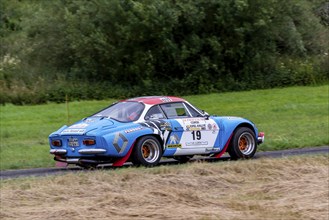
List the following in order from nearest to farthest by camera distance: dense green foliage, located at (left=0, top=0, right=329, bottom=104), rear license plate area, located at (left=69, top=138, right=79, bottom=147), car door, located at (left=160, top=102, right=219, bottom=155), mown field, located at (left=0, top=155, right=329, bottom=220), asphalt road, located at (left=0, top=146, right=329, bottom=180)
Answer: mown field, located at (left=0, top=155, right=329, bottom=220) < rear license plate area, located at (left=69, top=138, right=79, bottom=147) < asphalt road, located at (left=0, top=146, right=329, bottom=180) < car door, located at (left=160, top=102, right=219, bottom=155) < dense green foliage, located at (left=0, top=0, right=329, bottom=104)

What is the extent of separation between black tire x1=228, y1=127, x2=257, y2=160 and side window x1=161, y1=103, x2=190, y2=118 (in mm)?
1249

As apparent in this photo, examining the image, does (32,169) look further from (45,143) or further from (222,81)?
(222,81)

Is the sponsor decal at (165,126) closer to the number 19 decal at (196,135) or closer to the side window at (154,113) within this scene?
the side window at (154,113)

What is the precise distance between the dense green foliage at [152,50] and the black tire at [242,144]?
18550mm

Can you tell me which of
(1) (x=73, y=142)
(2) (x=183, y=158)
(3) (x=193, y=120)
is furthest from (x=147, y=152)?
(2) (x=183, y=158)

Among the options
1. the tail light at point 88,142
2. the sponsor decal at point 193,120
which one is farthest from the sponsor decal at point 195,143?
the tail light at point 88,142

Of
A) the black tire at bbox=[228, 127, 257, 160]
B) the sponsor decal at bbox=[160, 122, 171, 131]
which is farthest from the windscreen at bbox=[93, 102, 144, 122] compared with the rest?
the black tire at bbox=[228, 127, 257, 160]

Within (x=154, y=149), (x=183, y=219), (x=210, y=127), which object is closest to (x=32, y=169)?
(x=154, y=149)

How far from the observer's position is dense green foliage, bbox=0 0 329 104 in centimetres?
3538

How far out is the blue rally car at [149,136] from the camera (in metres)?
14.9

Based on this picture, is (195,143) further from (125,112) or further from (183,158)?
(125,112)

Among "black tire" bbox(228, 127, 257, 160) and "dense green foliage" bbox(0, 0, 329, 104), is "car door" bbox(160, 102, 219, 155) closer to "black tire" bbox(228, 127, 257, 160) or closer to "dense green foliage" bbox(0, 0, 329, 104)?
"black tire" bbox(228, 127, 257, 160)

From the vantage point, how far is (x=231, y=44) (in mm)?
37406

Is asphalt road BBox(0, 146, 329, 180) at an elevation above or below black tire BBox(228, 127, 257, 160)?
below
